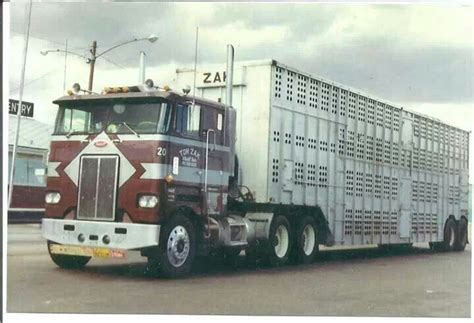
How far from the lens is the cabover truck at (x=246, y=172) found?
9.24 meters

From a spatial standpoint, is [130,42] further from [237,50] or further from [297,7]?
[297,7]

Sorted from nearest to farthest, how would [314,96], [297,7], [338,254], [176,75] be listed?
[297,7], [176,75], [314,96], [338,254]

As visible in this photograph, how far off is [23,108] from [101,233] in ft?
6.17

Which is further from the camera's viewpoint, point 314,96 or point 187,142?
point 314,96

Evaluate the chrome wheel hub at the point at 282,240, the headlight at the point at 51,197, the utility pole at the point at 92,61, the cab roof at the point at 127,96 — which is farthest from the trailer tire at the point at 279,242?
the utility pole at the point at 92,61

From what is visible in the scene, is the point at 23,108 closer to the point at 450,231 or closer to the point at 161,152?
the point at 161,152

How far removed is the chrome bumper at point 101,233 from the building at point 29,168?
302mm

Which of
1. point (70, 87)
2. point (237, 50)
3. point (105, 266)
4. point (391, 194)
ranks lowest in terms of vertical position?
point (105, 266)

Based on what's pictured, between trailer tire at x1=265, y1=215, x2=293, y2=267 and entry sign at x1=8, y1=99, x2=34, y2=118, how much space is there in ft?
13.6

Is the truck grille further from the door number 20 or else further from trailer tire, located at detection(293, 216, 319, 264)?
trailer tire, located at detection(293, 216, 319, 264)

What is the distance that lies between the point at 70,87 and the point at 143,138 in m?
1.36

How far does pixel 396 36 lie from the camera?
9.38 meters

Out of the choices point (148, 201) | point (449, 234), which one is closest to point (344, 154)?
point (449, 234)

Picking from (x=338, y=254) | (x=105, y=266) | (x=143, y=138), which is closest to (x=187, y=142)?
(x=143, y=138)
